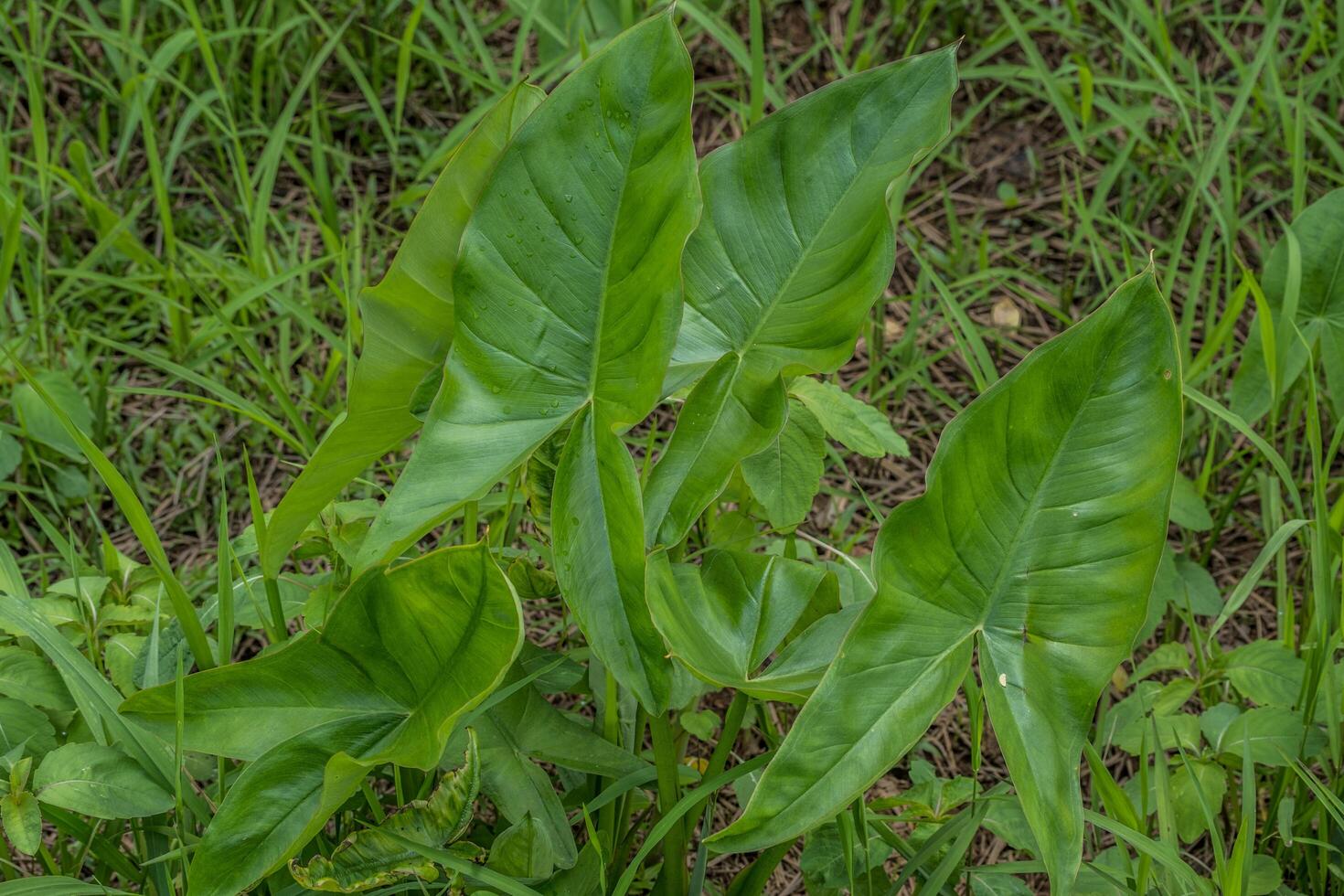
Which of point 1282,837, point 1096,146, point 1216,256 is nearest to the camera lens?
point 1282,837

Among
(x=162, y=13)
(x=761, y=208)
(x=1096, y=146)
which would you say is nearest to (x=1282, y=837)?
(x=761, y=208)

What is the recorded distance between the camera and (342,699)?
2.86 feet

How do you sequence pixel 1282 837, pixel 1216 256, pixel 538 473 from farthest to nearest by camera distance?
pixel 1216 256 < pixel 1282 837 < pixel 538 473

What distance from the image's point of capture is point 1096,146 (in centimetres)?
192

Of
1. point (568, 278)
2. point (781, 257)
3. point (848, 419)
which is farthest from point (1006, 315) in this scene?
point (568, 278)

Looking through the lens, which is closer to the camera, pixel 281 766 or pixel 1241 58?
pixel 281 766

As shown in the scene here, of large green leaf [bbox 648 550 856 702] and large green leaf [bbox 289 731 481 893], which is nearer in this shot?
large green leaf [bbox 648 550 856 702]

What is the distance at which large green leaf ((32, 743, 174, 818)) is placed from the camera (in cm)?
91

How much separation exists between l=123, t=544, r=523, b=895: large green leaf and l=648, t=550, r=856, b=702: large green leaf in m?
0.13

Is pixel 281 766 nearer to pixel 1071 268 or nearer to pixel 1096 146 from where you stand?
pixel 1071 268

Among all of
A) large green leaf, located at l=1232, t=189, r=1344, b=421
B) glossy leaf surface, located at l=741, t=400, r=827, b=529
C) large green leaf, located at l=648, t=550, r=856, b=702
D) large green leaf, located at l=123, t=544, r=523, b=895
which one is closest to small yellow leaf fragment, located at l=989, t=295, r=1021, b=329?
large green leaf, located at l=1232, t=189, r=1344, b=421

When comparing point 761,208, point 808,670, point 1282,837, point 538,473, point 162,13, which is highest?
point 162,13

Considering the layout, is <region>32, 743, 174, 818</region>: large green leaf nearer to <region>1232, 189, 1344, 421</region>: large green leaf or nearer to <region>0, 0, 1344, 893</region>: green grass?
<region>0, 0, 1344, 893</region>: green grass

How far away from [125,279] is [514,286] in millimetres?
999
